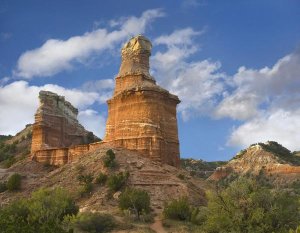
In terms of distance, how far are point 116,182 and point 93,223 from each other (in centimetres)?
989

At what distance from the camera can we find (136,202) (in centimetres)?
4125

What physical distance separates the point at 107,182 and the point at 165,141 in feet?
35.8

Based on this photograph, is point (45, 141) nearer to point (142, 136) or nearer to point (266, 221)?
point (142, 136)

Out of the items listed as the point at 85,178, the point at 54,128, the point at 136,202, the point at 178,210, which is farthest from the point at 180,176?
the point at 54,128

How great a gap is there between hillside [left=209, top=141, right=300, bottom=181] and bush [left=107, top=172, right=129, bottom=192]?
165 ft

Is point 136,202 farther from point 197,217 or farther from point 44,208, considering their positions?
point 44,208

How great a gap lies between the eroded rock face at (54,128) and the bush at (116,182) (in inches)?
720

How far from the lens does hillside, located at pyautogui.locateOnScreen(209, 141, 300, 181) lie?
92562 millimetres

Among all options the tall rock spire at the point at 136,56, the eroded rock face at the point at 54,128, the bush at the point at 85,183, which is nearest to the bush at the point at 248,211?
the bush at the point at 85,183

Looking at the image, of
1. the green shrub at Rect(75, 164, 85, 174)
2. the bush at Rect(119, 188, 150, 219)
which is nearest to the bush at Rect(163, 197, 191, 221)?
the bush at Rect(119, 188, 150, 219)

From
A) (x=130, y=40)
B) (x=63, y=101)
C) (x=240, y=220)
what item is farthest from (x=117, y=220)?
(x=63, y=101)

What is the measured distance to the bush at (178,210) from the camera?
133 feet

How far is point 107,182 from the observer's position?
4809cm

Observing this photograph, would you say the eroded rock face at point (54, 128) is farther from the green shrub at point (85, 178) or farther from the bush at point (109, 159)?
the green shrub at point (85, 178)
